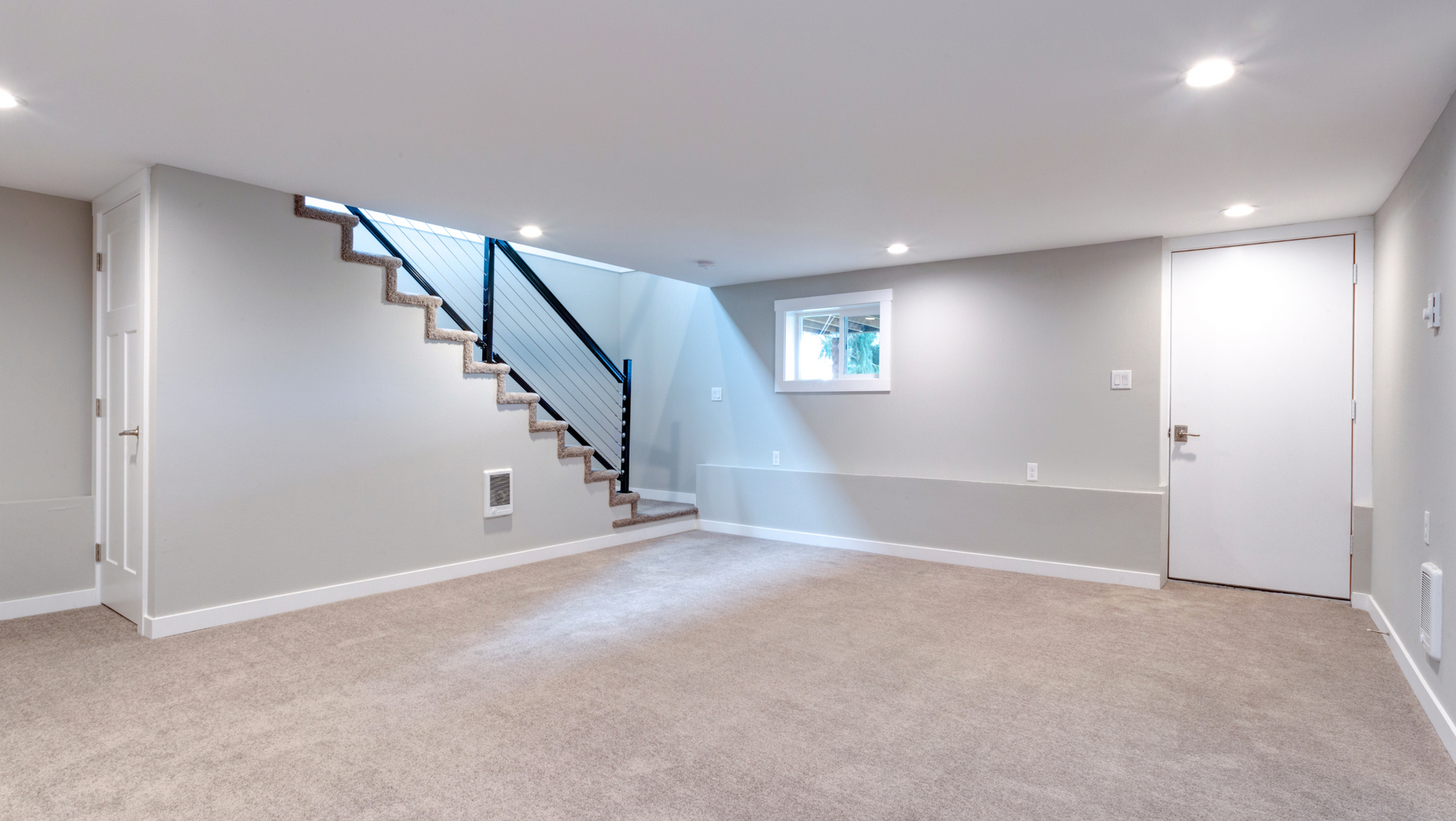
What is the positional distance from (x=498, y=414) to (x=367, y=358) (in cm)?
91

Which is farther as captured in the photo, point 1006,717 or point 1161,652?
point 1161,652

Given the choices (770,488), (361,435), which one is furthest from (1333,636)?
(361,435)

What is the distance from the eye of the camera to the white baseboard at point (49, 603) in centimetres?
365

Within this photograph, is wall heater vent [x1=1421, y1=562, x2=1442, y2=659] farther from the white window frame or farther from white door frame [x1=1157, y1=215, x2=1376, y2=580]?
the white window frame

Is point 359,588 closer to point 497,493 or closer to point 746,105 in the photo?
point 497,493

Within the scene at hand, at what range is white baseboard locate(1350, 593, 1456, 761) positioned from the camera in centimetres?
236

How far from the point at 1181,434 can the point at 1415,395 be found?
1601mm

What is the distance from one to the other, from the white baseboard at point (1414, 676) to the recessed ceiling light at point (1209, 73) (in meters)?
2.12

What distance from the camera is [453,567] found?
452 cm

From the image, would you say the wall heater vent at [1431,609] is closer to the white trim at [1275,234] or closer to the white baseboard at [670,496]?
the white trim at [1275,234]

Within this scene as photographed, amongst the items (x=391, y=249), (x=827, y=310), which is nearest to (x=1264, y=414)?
(x=827, y=310)

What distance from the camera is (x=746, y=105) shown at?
2.64 meters

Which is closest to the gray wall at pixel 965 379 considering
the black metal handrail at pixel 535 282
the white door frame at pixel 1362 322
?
the white door frame at pixel 1362 322

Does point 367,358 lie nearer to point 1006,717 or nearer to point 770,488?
point 770,488
